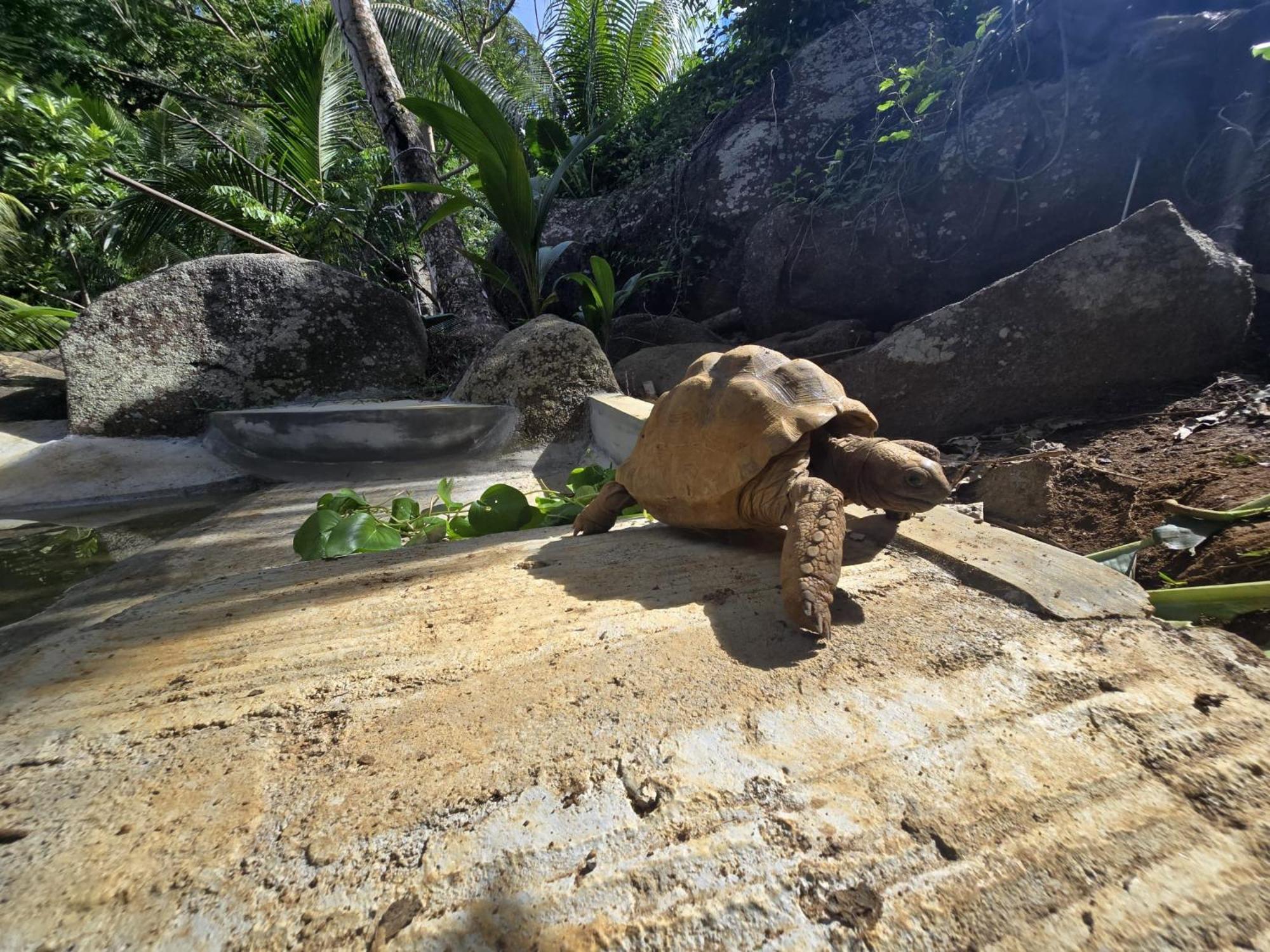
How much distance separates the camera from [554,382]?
4188mm

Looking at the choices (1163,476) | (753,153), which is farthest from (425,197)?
(1163,476)

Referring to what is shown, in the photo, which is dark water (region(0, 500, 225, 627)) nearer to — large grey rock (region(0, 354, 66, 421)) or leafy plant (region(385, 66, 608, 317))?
large grey rock (region(0, 354, 66, 421))

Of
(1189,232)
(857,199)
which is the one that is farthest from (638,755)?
(857,199)

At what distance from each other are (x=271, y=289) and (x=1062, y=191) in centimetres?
572

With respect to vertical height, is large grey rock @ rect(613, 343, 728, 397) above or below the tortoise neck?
above

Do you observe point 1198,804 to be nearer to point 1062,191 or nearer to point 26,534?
point 1062,191

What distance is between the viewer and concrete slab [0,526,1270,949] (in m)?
0.62

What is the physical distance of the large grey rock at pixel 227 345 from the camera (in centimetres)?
432

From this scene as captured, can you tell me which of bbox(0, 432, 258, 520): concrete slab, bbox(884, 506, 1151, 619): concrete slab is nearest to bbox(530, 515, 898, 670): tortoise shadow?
bbox(884, 506, 1151, 619): concrete slab

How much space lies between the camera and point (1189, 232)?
7.79ft

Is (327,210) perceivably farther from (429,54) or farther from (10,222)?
(10,222)

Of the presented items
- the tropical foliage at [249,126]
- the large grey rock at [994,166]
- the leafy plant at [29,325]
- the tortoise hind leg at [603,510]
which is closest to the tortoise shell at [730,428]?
the tortoise hind leg at [603,510]

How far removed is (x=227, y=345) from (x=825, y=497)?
203 inches

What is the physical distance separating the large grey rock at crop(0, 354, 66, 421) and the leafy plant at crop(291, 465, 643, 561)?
4.45m
